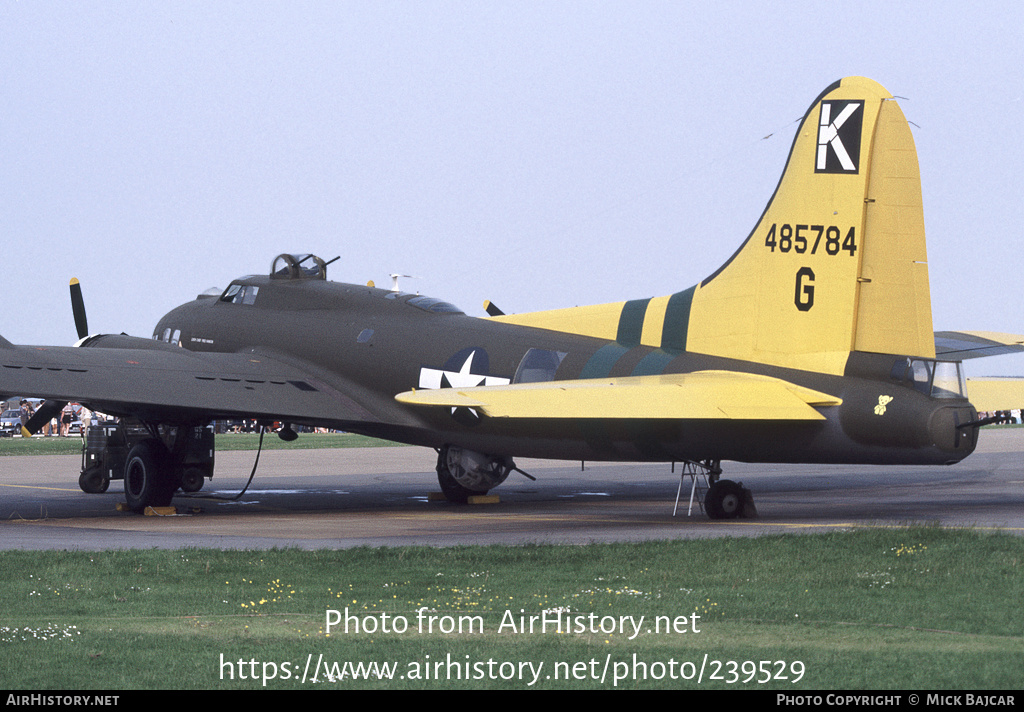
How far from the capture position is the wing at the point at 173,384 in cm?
2364

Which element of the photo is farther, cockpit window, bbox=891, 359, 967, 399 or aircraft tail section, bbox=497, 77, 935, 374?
aircraft tail section, bbox=497, 77, 935, 374

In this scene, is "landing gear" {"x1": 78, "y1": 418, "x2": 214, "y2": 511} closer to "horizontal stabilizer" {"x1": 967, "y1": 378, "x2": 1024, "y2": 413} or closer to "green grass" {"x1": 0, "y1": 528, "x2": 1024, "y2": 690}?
"green grass" {"x1": 0, "y1": 528, "x2": 1024, "y2": 690}

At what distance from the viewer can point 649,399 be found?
1878 cm

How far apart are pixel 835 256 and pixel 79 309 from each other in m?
20.7

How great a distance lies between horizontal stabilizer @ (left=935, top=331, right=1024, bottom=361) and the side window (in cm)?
978

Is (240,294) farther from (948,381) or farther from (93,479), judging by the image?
(948,381)

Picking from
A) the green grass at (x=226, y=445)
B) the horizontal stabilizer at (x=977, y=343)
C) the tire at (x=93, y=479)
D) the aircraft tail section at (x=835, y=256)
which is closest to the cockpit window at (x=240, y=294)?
the tire at (x=93, y=479)

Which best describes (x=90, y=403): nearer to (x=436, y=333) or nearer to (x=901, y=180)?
(x=436, y=333)

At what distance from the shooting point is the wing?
23.6 meters

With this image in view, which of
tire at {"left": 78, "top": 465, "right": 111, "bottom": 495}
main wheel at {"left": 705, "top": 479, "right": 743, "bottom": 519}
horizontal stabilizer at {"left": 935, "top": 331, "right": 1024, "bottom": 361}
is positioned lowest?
tire at {"left": 78, "top": 465, "right": 111, "bottom": 495}

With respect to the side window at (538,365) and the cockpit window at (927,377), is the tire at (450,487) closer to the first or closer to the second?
the side window at (538,365)

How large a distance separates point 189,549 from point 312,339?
1101cm

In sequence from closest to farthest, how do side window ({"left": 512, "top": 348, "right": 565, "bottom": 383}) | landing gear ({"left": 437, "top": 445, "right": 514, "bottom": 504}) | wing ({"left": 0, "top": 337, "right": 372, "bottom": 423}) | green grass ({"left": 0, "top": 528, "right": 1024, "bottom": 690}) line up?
green grass ({"left": 0, "top": 528, "right": 1024, "bottom": 690})
side window ({"left": 512, "top": 348, "right": 565, "bottom": 383})
wing ({"left": 0, "top": 337, "right": 372, "bottom": 423})
landing gear ({"left": 437, "top": 445, "right": 514, "bottom": 504})

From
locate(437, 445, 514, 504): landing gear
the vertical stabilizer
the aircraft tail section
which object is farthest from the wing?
the vertical stabilizer
